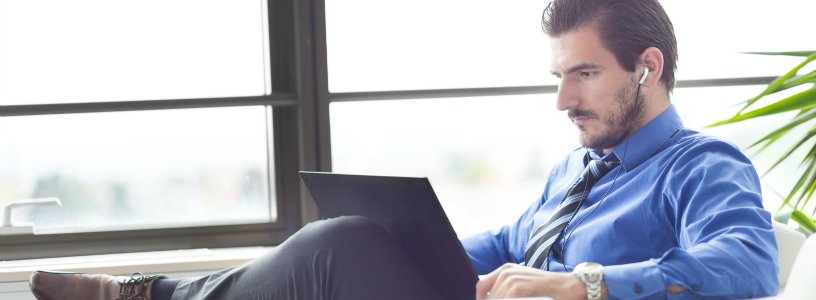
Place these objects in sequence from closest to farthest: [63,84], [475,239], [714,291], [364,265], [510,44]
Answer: [714,291] → [364,265] → [475,239] → [63,84] → [510,44]

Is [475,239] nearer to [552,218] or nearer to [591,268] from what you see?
[552,218]

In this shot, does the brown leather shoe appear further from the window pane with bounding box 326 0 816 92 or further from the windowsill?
the window pane with bounding box 326 0 816 92

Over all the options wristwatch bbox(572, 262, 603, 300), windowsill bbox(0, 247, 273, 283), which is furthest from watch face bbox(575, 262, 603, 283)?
windowsill bbox(0, 247, 273, 283)

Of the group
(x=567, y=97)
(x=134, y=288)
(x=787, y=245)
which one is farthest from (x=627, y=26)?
(x=134, y=288)

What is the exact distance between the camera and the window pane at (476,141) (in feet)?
10.1

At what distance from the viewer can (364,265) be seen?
5.67 ft

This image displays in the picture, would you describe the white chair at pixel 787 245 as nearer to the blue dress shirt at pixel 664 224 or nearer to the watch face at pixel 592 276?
the blue dress shirt at pixel 664 224

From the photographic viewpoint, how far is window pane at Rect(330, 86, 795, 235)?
10.1 feet

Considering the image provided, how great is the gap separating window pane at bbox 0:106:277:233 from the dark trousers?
117cm

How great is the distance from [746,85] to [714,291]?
188 centimetres

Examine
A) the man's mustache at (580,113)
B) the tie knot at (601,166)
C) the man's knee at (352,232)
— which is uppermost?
the man's mustache at (580,113)

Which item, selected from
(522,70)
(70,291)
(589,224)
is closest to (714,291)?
(589,224)

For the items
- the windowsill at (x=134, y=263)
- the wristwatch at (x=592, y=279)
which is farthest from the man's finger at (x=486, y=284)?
the windowsill at (x=134, y=263)

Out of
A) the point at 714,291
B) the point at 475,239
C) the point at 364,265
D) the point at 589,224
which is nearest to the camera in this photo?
the point at 714,291
